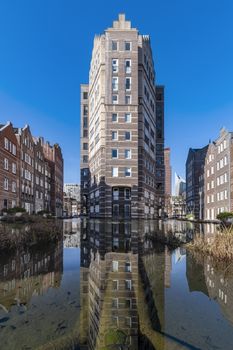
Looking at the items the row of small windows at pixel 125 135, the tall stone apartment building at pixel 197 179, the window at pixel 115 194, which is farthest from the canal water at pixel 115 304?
the tall stone apartment building at pixel 197 179

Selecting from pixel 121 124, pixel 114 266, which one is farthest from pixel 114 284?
pixel 121 124

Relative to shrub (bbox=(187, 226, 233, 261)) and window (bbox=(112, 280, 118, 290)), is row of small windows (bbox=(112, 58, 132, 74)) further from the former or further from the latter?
window (bbox=(112, 280, 118, 290))

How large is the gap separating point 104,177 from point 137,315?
60.6 metres

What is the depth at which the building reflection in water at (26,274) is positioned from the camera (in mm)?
8695

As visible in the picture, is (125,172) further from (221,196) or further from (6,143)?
(6,143)

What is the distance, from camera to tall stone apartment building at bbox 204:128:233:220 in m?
63.8

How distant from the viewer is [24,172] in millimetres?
64938

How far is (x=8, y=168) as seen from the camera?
176ft

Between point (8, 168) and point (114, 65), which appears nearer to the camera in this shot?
point (8, 168)

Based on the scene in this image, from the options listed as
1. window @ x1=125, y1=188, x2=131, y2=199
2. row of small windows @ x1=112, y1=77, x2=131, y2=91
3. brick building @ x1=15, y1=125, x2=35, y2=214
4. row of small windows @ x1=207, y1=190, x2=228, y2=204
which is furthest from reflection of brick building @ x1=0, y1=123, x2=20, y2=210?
row of small windows @ x1=207, y1=190, x2=228, y2=204

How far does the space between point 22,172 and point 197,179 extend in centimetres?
5910

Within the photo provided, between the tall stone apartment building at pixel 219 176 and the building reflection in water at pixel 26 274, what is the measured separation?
2103 inches

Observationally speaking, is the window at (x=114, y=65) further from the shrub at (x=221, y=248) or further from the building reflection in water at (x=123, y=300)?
the building reflection in water at (x=123, y=300)

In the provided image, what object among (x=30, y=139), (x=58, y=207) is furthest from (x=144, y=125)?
(x=58, y=207)
